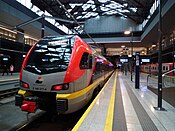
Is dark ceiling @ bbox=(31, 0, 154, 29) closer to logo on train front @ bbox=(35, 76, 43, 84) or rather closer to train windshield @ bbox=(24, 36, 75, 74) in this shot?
train windshield @ bbox=(24, 36, 75, 74)

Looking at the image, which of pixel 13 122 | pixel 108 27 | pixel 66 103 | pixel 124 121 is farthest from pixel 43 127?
pixel 108 27

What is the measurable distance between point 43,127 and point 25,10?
60.9 ft

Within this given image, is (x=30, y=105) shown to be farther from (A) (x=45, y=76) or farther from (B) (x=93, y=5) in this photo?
(B) (x=93, y=5)

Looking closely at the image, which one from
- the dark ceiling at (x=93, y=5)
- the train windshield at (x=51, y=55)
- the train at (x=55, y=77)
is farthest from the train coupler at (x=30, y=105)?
the dark ceiling at (x=93, y=5)

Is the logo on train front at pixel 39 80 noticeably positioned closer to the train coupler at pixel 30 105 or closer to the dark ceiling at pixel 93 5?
the train coupler at pixel 30 105

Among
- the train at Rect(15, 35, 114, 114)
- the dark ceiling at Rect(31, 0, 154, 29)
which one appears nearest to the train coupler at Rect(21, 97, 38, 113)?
the train at Rect(15, 35, 114, 114)

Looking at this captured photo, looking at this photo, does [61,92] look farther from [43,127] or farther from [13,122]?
[13,122]

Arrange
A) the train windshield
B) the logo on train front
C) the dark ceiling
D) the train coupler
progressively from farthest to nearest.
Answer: the dark ceiling → the train windshield → the logo on train front → the train coupler

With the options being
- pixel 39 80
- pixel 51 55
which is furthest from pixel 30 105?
pixel 51 55

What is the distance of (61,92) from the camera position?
470 cm

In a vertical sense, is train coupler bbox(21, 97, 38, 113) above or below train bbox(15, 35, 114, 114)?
below

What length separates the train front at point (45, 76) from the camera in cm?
474

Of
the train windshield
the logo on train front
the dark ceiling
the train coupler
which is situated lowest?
the train coupler

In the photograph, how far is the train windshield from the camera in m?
5.02
